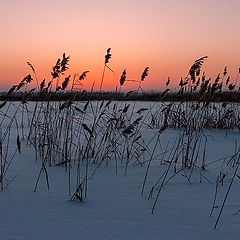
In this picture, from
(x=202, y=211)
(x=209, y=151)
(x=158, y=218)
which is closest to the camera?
(x=158, y=218)

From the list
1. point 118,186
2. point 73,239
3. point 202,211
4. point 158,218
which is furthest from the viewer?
point 118,186

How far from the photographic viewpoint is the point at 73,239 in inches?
52.2

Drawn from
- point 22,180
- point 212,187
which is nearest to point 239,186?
point 212,187

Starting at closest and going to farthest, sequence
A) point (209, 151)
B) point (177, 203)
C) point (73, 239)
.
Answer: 1. point (73, 239)
2. point (177, 203)
3. point (209, 151)

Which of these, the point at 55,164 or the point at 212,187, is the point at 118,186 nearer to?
the point at 212,187

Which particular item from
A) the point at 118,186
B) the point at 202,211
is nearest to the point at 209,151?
the point at 118,186

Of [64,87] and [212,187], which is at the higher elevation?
[64,87]

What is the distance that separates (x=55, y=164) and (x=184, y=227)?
176 centimetres

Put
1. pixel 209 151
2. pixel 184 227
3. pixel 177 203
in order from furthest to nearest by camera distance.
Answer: pixel 209 151 → pixel 177 203 → pixel 184 227

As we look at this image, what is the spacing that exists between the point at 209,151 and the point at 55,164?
1.93 m

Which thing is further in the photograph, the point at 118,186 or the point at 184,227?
the point at 118,186

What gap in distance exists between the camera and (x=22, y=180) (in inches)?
92.6

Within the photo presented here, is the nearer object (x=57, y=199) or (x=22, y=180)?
(x=57, y=199)

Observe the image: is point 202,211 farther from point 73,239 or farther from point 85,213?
point 73,239
